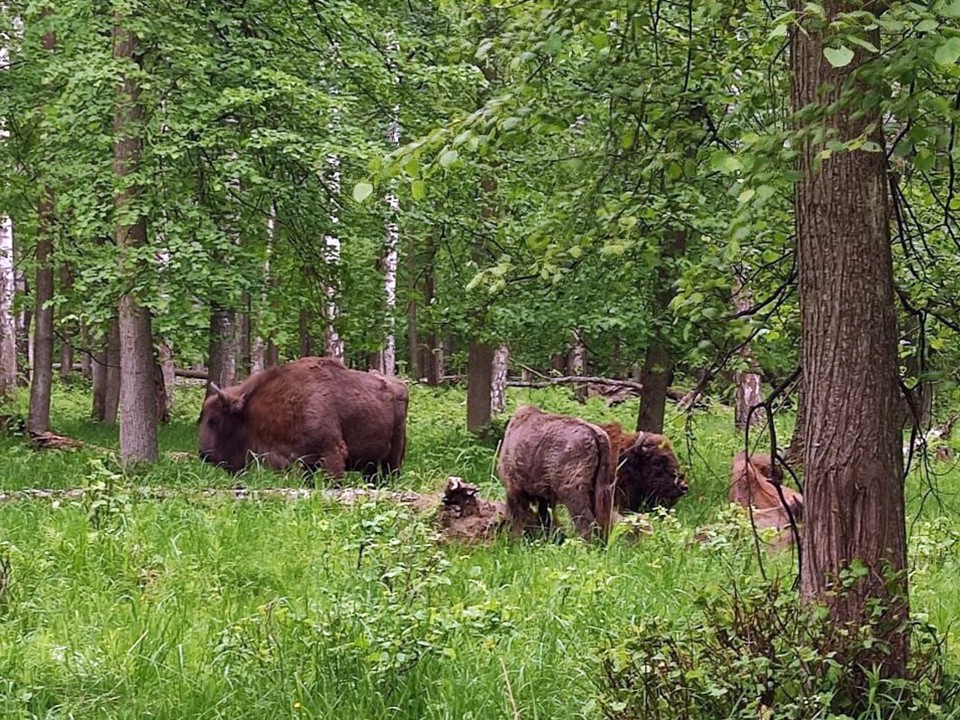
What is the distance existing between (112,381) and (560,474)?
37.9ft

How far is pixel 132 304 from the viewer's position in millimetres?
10422

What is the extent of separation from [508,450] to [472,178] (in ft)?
13.1

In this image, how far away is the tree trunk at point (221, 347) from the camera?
16.0 meters

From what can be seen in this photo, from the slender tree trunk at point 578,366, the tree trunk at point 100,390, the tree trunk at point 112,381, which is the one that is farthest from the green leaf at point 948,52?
the slender tree trunk at point 578,366

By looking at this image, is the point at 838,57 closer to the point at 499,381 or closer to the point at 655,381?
the point at 655,381

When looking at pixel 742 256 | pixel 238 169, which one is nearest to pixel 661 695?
pixel 742 256

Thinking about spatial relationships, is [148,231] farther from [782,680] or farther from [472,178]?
[782,680]

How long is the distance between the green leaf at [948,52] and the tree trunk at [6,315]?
14802 mm

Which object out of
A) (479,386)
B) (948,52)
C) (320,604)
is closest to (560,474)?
(320,604)

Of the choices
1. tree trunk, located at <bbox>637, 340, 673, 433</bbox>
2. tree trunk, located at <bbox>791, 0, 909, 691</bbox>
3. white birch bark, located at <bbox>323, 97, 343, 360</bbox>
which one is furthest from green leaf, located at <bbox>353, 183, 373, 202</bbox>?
tree trunk, located at <bbox>637, 340, 673, 433</bbox>

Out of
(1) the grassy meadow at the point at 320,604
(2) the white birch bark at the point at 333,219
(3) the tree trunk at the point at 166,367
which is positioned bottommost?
(1) the grassy meadow at the point at 320,604

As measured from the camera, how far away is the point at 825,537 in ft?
13.0

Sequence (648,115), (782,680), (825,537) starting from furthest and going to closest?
(648,115) < (825,537) < (782,680)

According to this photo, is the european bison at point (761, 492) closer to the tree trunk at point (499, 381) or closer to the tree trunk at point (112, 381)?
the tree trunk at point (499, 381)
